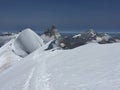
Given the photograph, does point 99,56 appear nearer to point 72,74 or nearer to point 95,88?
point 72,74

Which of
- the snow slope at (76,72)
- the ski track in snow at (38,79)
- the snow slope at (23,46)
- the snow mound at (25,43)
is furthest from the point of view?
the snow mound at (25,43)

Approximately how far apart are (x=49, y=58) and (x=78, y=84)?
6.03m

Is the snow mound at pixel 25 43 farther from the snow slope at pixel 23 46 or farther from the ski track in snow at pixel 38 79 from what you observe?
the ski track in snow at pixel 38 79

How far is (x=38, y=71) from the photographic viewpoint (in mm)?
14242

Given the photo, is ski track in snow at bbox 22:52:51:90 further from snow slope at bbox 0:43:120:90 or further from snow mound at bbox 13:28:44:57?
snow mound at bbox 13:28:44:57

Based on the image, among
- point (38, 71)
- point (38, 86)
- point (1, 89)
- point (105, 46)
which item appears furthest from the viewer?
point (105, 46)

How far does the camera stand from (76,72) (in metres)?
12.2

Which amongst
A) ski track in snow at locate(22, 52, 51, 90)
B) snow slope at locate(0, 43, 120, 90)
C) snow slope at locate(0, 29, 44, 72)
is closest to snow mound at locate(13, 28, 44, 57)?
snow slope at locate(0, 29, 44, 72)

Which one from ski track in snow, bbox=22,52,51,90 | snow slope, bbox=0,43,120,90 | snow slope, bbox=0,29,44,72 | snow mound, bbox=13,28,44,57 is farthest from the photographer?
snow mound, bbox=13,28,44,57

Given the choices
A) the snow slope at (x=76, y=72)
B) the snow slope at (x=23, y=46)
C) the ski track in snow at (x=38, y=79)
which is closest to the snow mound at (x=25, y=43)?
the snow slope at (x=23, y=46)

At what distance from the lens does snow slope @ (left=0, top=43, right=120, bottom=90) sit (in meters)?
10.5

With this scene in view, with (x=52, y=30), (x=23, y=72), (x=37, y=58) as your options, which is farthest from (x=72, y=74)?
(x=52, y=30)

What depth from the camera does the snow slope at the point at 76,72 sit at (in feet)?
34.4

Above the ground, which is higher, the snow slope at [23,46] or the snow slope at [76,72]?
the snow slope at [76,72]
